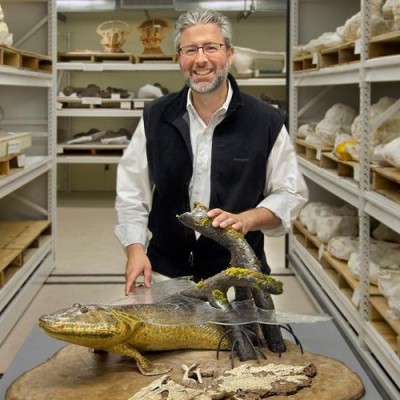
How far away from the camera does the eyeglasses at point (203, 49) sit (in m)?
2.05

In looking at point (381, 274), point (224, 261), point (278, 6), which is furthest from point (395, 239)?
point (278, 6)

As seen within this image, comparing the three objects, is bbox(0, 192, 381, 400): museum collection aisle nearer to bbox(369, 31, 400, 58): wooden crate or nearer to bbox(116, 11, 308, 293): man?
bbox(116, 11, 308, 293): man

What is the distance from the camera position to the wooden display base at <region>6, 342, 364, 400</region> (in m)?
1.40

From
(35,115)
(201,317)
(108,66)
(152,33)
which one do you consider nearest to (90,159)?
(108,66)

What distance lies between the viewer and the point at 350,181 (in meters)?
3.64

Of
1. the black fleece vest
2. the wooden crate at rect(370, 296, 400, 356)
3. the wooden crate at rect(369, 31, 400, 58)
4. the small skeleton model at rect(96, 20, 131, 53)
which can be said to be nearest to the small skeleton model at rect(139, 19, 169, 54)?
the small skeleton model at rect(96, 20, 131, 53)

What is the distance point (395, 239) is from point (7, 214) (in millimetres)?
2889

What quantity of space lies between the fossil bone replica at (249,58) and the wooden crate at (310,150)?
2425 millimetres

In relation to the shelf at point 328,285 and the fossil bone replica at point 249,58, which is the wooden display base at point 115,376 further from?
the fossil bone replica at point 249,58

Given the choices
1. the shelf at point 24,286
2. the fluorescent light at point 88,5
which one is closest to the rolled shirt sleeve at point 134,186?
the shelf at point 24,286

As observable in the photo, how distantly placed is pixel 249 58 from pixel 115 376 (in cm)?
627

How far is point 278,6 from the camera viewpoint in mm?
7691

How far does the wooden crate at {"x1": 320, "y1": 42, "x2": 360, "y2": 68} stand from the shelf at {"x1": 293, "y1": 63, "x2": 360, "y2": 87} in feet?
0.21

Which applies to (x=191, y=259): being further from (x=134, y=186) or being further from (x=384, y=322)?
(x=384, y=322)
